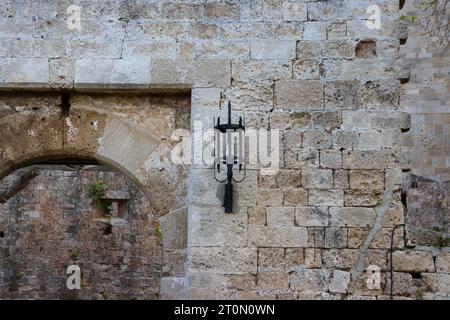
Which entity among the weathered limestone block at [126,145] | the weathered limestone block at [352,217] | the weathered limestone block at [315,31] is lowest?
the weathered limestone block at [352,217]

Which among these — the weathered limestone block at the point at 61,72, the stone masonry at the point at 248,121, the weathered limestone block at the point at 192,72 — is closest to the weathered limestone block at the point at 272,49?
the stone masonry at the point at 248,121

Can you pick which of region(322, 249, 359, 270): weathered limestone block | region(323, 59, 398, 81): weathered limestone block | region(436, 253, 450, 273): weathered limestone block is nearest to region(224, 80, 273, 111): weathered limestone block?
region(323, 59, 398, 81): weathered limestone block

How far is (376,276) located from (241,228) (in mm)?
1042

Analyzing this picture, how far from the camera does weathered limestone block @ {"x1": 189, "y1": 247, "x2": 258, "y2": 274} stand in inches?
186

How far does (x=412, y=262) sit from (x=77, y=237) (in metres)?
7.53

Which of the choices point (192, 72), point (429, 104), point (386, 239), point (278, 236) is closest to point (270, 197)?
point (278, 236)

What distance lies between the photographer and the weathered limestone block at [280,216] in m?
4.75

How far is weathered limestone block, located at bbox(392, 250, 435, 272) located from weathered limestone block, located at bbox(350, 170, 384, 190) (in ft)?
1.68

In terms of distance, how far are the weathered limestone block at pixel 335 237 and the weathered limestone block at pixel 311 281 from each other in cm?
20

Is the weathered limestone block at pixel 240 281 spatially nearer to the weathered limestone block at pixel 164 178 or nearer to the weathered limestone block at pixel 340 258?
the weathered limestone block at pixel 340 258

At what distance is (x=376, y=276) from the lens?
4688 mm

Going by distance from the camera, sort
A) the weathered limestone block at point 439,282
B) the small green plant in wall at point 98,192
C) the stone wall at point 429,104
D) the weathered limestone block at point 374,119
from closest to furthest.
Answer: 1. the weathered limestone block at point 439,282
2. the weathered limestone block at point 374,119
3. the stone wall at point 429,104
4. the small green plant in wall at point 98,192

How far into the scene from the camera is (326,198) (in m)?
4.76

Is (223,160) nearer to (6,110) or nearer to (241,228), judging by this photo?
(241,228)
